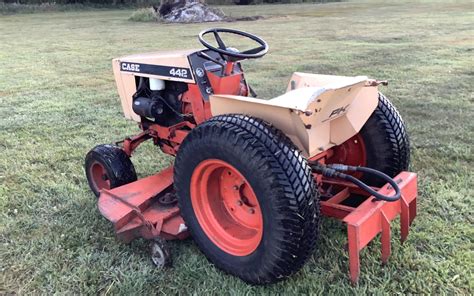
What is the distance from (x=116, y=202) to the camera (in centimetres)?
283

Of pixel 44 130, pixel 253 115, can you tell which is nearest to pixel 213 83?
pixel 253 115

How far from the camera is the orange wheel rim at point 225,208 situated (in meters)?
2.43

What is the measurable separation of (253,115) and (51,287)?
54.0 inches

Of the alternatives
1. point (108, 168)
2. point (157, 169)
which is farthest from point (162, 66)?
point (157, 169)

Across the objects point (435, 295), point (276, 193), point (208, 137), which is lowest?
point (435, 295)

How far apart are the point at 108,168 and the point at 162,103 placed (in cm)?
59

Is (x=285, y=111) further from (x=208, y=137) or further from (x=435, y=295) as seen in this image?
(x=435, y=295)

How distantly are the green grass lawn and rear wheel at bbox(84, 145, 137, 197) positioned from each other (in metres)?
0.17

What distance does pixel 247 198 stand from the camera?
2488mm

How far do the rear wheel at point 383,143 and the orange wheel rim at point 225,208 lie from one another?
824 mm

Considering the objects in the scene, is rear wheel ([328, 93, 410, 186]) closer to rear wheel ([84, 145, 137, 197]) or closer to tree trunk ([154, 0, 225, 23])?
rear wheel ([84, 145, 137, 197])

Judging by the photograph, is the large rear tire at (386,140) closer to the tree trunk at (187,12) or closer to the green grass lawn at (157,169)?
the green grass lawn at (157,169)

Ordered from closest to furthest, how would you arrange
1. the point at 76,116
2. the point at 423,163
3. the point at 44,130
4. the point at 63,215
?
the point at 63,215
the point at 423,163
the point at 44,130
the point at 76,116

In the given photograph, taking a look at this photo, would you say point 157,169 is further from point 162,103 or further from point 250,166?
point 250,166
